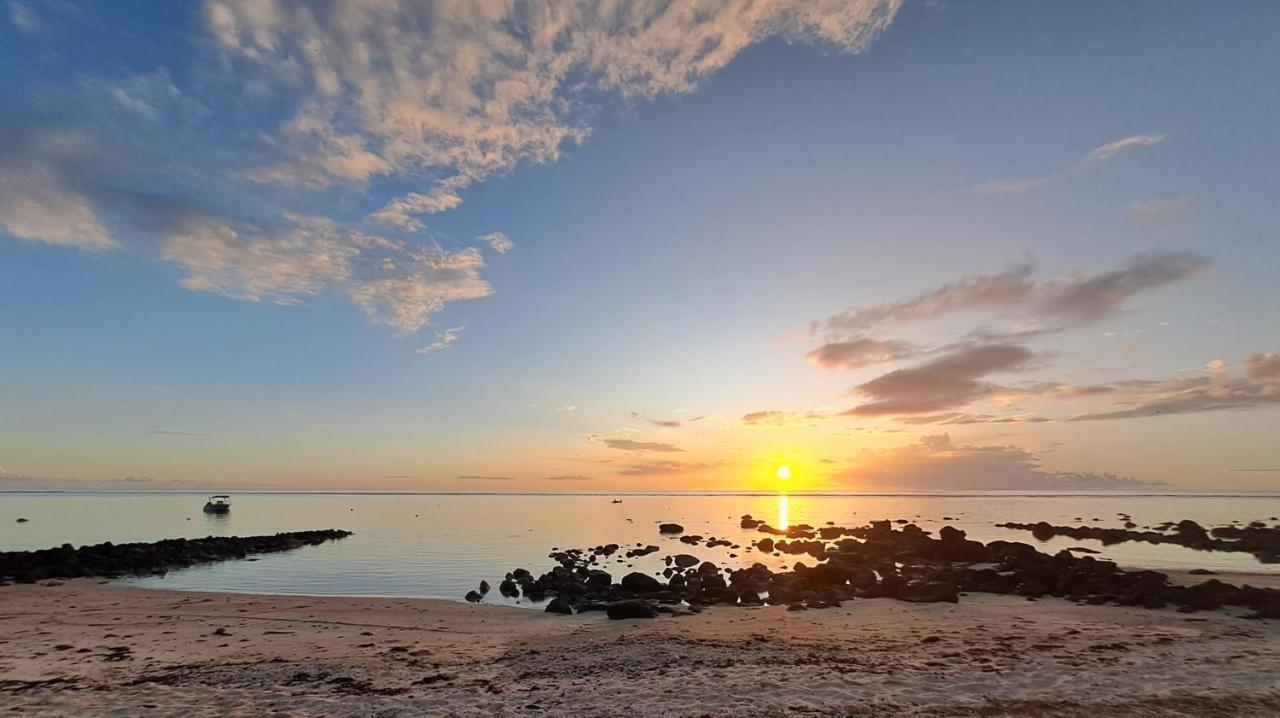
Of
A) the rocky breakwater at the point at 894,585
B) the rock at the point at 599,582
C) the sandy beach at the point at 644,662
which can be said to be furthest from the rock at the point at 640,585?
the sandy beach at the point at 644,662

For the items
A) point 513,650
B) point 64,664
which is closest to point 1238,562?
point 513,650

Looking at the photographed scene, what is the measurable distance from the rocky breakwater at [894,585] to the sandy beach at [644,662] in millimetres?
2247

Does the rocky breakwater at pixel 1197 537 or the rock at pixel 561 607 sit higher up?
the rock at pixel 561 607

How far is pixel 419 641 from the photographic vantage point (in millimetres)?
21859

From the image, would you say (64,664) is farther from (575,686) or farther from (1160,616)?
(1160,616)

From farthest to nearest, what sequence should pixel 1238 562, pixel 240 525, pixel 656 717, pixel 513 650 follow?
pixel 240 525 → pixel 1238 562 → pixel 513 650 → pixel 656 717

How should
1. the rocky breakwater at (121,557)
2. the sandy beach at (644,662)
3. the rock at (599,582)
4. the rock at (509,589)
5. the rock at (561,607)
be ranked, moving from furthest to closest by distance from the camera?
the rocky breakwater at (121,557)
the rock at (509,589)
the rock at (599,582)
the rock at (561,607)
the sandy beach at (644,662)

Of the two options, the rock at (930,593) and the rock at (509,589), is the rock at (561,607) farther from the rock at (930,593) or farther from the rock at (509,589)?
the rock at (930,593)

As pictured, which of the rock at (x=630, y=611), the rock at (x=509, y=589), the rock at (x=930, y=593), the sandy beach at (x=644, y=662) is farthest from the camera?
the rock at (x=509, y=589)

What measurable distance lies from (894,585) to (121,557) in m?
58.2

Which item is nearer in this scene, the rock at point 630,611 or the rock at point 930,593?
the rock at point 630,611

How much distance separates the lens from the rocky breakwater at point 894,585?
90.0ft

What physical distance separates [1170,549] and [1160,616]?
1737 inches

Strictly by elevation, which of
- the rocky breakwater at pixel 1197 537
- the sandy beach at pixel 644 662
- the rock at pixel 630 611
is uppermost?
the sandy beach at pixel 644 662
